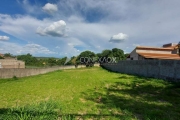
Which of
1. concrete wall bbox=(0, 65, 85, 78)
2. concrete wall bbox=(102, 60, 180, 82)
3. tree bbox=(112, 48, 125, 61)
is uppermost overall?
tree bbox=(112, 48, 125, 61)

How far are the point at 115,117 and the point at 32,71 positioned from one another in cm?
1676

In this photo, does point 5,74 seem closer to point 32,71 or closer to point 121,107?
point 32,71

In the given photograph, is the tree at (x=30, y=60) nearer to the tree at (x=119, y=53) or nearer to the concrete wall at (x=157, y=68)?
the tree at (x=119, y=53)

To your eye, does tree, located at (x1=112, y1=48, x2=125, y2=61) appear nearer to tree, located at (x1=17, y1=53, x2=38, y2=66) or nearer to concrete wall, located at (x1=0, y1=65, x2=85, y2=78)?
concrete wall, located at (x1=0, y1=65, x2=85, y2=78)

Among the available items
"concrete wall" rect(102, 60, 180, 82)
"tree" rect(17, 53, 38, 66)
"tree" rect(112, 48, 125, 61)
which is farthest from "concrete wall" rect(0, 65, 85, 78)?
"tree" rect(17, 53, 38, 66)

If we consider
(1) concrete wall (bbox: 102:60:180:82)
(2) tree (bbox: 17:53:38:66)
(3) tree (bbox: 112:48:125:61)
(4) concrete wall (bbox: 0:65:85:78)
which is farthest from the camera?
(2) tree (bbox: 17:53:38:66)

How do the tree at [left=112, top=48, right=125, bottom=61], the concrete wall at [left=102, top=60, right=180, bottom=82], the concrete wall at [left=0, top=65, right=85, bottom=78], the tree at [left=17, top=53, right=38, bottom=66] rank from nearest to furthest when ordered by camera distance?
1. the concrete wall at [left=102, top=60, right=180, bottom=82]
2. the concrete wall at [left=0, top=65, right=85, bottom=78]
3. the tree at [left=112, top=48, right=125, bottom=61]
4. the tree at [left=17, top=53, right=38, bottom=66]

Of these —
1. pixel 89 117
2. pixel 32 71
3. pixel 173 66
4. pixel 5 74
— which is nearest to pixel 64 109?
pixel 89 117

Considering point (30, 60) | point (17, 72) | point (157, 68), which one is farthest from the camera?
point (30, 60)

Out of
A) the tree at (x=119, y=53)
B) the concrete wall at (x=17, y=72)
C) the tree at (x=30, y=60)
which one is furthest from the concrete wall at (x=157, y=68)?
the tree at (x=30, y=60)

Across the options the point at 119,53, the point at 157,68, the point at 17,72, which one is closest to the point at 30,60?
the point at 119,53

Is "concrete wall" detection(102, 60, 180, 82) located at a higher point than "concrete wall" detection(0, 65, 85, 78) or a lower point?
higher

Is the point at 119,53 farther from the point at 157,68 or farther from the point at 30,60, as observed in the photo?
the point at 30,60

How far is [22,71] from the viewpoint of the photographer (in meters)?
15.9
